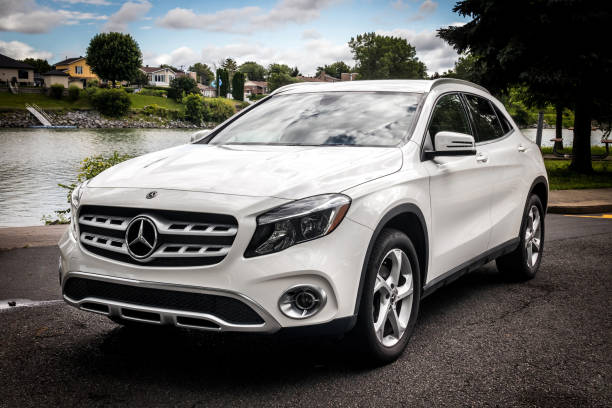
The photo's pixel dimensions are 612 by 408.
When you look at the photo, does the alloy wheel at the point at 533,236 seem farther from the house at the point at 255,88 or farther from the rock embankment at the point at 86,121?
the house at the point at 255,88

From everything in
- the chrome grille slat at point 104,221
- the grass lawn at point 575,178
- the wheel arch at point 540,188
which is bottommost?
the grass lawn at point 575,178

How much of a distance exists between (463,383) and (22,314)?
336cm

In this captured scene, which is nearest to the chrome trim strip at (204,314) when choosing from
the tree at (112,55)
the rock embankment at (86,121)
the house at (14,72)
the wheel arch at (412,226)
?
the wheel arch at (412,226)

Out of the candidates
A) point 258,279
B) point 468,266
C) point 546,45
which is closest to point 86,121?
point 546,45

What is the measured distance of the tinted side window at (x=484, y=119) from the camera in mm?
5281

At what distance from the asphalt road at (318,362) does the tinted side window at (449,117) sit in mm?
1467

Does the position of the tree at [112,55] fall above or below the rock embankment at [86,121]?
above

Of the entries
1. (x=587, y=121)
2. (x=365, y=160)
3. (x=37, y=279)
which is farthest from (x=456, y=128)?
(x=587, y=121)

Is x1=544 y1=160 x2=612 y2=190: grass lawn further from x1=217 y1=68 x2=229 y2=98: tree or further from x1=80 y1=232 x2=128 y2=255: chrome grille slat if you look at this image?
x1=217 y1=68 x2=229 y2=98: tree

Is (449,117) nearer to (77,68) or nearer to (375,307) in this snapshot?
(375,307)

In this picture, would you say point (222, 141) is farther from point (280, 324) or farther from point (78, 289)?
point (280, 324)

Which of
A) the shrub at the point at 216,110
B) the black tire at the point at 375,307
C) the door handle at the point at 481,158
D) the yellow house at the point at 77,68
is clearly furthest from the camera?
the yellow house at the point at 77,68

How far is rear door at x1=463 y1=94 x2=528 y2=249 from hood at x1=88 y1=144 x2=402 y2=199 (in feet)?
5.09

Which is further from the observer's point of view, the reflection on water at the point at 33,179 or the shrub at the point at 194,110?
the shrub at the point at 194,110
